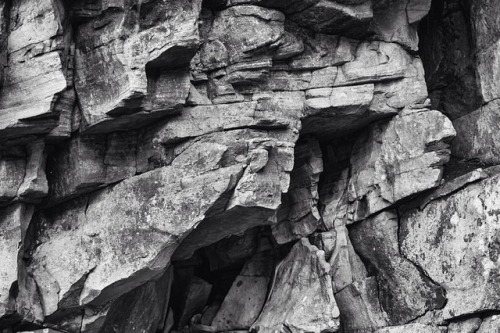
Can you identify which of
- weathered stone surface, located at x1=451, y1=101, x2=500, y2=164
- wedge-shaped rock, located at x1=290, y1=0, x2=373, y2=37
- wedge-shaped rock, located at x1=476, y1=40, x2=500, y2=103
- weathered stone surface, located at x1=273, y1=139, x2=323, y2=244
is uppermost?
wedge-shaped rock, located at x1=290, y1=0, x2=373, y2=37

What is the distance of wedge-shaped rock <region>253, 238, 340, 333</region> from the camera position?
927 inches

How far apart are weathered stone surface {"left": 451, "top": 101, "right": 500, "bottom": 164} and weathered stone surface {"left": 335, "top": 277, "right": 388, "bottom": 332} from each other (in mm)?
3951

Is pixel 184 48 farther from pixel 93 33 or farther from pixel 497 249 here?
pixel 497 249

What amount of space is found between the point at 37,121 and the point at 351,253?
8293 mm

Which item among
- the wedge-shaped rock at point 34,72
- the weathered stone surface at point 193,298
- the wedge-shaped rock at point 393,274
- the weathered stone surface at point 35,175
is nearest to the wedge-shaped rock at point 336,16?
the wedge-shaped rock at point 393,274

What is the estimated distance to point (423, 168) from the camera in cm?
2378

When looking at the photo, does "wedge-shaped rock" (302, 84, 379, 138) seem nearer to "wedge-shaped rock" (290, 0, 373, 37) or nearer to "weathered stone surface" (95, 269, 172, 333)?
"wedge-shaped rock" (290, 0, 373, 37)

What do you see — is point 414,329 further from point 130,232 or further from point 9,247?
point 9,247

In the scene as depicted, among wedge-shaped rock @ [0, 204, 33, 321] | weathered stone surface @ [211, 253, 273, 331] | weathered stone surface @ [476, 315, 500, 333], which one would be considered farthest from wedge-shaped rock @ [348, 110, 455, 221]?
wedge-shaped rock @ [0, 204, 33, 321]

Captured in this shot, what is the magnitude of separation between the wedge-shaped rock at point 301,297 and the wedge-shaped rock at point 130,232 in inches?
132

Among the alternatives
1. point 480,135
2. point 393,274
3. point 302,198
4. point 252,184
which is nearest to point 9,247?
point 252,184

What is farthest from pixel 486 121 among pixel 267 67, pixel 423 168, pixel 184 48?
pixel 184 48

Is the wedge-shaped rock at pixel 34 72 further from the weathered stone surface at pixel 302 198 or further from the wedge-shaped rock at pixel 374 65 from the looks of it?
the wedge-shaped rock at pixel 374 65

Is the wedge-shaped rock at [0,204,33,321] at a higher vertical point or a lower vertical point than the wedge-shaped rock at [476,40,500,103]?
lower
